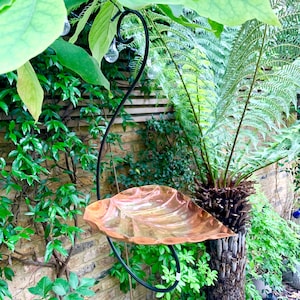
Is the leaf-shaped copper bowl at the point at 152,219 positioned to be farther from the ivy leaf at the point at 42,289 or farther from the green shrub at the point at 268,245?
the green shrub at the point at 268,245

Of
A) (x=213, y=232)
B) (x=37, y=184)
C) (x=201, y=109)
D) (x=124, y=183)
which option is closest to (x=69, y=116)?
(x=37, y=184)

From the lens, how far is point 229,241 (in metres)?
1.71

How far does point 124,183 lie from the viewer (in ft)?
5.57

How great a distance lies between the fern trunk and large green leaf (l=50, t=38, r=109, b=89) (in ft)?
4.77

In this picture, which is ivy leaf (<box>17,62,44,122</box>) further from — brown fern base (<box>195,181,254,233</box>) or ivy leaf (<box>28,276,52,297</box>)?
brown fern base (<box>195,181,254,233</box>)

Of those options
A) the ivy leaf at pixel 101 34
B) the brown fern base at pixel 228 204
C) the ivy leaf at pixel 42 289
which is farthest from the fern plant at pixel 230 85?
the ivy leaf at pixel 42 289

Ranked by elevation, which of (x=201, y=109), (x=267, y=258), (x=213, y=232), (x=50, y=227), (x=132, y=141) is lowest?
(x=267, y=258)

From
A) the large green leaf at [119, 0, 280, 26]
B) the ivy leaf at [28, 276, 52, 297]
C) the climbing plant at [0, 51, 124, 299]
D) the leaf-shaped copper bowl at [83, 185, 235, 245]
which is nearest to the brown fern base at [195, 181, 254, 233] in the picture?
the climbing plant at [0, 51, 124, 299]

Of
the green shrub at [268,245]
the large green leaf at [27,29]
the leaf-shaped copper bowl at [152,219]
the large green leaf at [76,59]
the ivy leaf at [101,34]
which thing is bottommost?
the green shrub at [268,245]

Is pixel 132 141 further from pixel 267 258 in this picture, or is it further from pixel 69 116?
pixel 267 258

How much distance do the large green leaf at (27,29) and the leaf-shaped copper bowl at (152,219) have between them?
0.34 m

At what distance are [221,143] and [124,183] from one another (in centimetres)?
59

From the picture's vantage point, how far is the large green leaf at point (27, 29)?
0.11 meters

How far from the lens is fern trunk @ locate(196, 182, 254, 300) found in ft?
5.48
